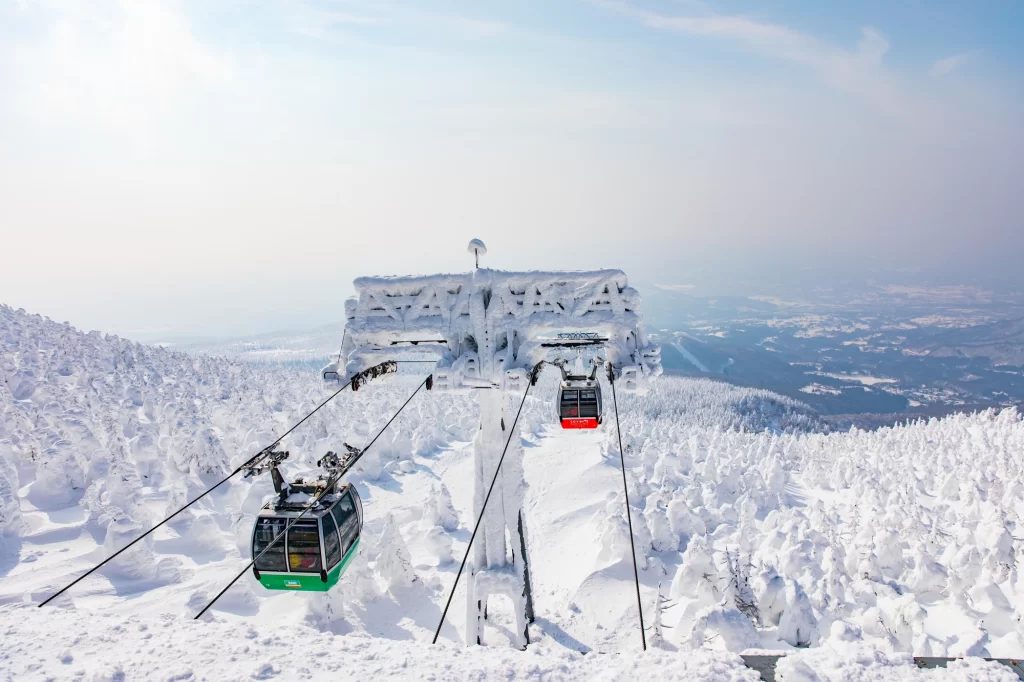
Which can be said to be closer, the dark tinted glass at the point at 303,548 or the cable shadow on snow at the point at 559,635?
the dark tinted glass at the point at 303,548

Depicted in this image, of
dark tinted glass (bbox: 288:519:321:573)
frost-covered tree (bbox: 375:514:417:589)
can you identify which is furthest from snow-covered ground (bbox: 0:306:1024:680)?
dark tinted glass (bbox: 288:519:321:573)

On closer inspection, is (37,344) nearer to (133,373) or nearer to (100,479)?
(133,373)

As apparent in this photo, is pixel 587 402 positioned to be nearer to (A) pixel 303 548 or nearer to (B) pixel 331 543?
(B) pixel 331 543

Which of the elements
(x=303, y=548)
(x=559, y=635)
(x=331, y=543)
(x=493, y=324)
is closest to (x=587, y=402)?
(x=493, y=324)

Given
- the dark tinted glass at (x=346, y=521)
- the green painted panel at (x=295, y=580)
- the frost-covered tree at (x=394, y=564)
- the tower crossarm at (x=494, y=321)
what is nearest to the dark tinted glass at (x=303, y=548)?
the green painted panel at (x=295, y=580)

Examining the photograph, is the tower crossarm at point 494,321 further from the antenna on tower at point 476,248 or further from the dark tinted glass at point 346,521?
the dark tinted glass at point 346,521
